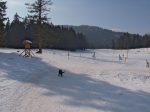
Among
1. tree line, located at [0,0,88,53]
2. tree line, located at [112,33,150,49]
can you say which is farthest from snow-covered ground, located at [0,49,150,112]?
tree line, located at [112,33,150,49]

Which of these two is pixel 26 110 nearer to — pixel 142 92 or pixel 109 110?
pixel 109 110

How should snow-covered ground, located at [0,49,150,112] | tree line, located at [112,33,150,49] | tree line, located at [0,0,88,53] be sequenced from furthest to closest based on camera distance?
tree line, located at [112,33,150,49]
tree line, located at [0,0,88,53]
snow-covered ground, located at [0,49,150,112]

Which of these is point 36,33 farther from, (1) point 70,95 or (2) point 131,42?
(2) point 131,42

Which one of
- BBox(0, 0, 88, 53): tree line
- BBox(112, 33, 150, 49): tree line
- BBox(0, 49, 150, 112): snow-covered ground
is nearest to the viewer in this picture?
BBox(0, 49, 150, 112): snow-covered ground

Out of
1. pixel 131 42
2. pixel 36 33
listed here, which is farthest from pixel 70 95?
pixel 131 42

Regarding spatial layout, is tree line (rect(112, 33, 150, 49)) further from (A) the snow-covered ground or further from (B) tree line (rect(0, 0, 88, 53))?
(A) the snow-covered ground

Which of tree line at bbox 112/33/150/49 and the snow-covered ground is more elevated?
tree line at bbox 112/33/150/49

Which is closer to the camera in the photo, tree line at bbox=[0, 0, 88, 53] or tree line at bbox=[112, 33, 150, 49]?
tree line at bbox=[0, 0, 88, 53]

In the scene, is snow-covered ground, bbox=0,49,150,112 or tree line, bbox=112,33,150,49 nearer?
snow-covered ground, bbox=0,49,150,112

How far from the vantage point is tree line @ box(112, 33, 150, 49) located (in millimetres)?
159375

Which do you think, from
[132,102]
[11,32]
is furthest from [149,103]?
[11,32]

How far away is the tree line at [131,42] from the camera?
6275 inches

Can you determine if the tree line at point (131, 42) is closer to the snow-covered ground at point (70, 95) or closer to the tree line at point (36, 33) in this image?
the tree line at point (36, 33)

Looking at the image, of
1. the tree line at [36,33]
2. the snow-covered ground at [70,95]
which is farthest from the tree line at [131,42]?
the snow-covered ground at [70,95]
